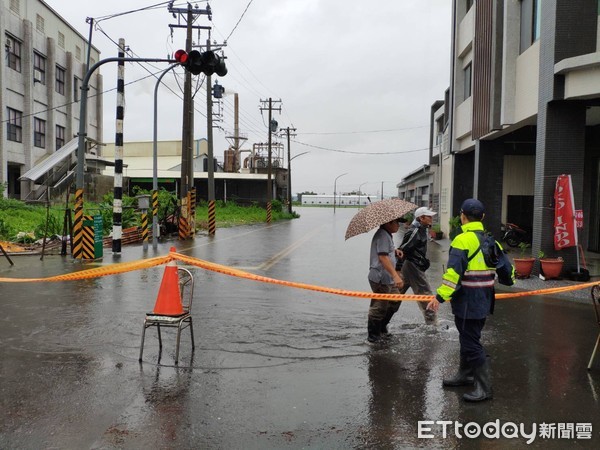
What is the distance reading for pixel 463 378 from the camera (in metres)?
5.14

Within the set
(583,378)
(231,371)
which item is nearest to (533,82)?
(583,378)

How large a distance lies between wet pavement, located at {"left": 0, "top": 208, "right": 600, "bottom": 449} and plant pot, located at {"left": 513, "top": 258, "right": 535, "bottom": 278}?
257cm

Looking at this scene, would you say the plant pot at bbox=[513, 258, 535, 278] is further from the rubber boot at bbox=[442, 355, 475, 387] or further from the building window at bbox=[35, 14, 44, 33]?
the building window at bbox=[35, 14, 44, 33]

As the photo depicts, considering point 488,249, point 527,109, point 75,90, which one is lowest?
point 488,249

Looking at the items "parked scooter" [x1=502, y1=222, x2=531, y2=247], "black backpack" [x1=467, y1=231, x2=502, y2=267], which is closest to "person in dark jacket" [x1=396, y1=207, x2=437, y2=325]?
"black backpack" [x1=467, y1=231, x2=502, y2=267]

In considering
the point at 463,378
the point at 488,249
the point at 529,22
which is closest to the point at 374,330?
the point at 463,378

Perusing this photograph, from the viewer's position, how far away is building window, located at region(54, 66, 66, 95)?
40.6m

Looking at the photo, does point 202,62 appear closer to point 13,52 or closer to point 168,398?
point 168,398

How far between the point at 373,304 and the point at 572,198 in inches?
284

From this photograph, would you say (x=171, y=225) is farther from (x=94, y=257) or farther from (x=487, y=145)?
(x=487, y=145)

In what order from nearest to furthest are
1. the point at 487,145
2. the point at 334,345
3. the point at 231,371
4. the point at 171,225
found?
1. the point at 231,371
2. the point at 334,345
3. the point at 487,145
4. the point at 171,225

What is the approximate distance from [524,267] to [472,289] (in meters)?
8.06

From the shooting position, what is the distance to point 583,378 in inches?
212

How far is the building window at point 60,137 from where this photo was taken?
4084 centimetres
